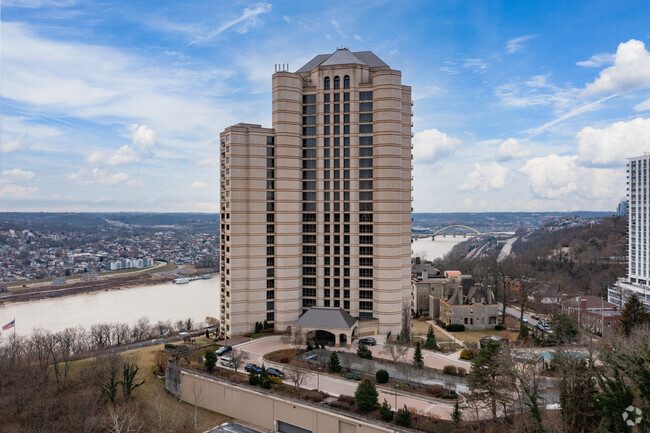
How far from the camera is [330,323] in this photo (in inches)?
1479

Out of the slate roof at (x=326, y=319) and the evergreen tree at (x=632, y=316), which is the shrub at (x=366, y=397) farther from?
the evergreen tree at (x=632, y=316)

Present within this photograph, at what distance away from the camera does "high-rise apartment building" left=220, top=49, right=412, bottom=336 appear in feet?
133

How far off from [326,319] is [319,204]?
11.3 metres

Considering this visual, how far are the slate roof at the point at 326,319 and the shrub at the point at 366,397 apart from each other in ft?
40.5

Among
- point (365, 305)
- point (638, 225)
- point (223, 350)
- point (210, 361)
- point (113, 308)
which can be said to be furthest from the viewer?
point (113, 308)

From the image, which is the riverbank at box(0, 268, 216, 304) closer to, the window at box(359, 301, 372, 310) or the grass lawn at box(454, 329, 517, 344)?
the window at box(359, 301, 372, 310)

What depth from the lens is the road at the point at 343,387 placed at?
25328mm

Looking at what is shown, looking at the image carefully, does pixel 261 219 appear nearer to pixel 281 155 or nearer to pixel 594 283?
A: pixel 281 155

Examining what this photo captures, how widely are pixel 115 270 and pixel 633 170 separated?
12420 centimetres

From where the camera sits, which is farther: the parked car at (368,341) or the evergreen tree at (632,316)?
the parked car at (368,341)

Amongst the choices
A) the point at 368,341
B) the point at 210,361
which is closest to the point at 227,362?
the point at 210,361

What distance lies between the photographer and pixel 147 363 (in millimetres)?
36375

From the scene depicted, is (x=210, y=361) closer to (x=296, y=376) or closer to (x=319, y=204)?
(x=296, y=376)

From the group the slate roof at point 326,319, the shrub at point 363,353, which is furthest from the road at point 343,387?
the shrub at point 363,353
